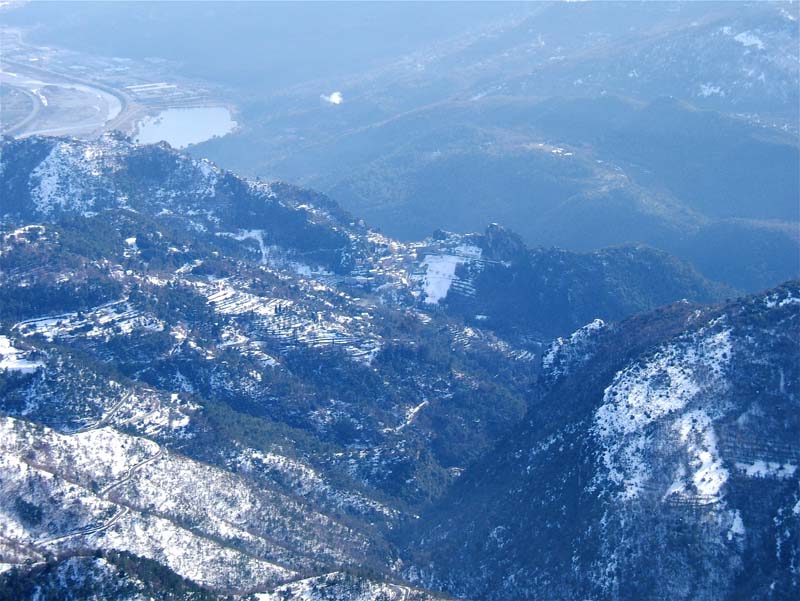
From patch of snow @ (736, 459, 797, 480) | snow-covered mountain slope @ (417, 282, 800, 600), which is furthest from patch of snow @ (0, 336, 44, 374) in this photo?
patch of snow @ (736, 459, 797, 480)

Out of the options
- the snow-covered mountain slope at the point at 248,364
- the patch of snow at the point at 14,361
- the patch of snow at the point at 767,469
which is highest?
the patch of snow at the point at 14,361

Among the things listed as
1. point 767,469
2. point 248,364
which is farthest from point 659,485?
point 248,364

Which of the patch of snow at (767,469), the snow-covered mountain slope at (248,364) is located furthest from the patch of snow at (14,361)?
the patch of snow at (767,469)

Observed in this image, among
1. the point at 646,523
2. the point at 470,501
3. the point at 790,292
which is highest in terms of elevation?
the point at 790,292

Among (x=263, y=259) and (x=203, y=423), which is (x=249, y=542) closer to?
(x=203, y=423)

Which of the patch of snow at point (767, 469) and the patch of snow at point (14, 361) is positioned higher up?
the patch of snow at point (14, 361)

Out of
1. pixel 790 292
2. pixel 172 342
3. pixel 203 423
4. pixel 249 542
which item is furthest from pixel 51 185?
pixel 790 292

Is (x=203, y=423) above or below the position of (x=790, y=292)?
below

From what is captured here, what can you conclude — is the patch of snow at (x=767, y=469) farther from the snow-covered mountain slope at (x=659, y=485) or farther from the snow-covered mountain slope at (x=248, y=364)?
the snow-covered mountain slope at (x=248, y=364)

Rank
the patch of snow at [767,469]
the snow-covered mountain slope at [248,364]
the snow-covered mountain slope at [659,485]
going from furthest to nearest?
the snow-covered mountain slope at [248,364] → the patch of snow at [767,469] → the snow-covered mountain slope at [659,485]

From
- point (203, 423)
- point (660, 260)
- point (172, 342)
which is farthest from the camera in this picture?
point (660, 260)
